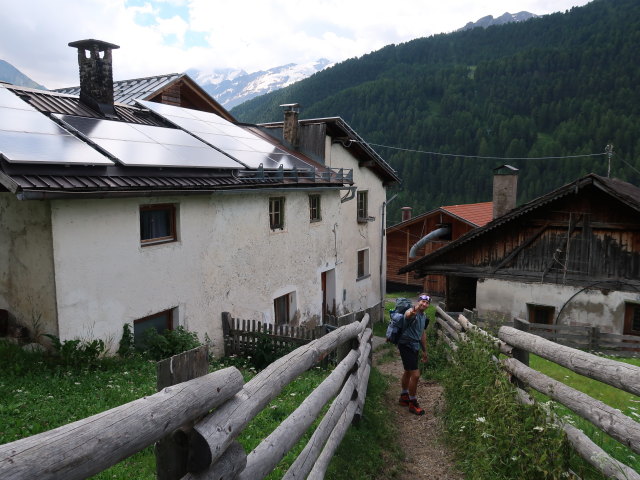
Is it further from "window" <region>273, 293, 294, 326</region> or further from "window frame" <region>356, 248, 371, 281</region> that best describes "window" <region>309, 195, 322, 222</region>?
"window frame" <region>356, 248, 371, 281</region>

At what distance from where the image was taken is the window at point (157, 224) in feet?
31.9

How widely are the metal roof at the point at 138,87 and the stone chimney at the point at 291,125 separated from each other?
5283 mm

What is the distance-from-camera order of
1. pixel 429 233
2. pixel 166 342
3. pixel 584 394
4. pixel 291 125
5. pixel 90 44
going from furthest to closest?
1. pixel 429 233
2. pixel 291 125
3. pixel 90 44
4. pixel 166 342
5. pixel 584 394

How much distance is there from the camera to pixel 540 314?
17.0 meters

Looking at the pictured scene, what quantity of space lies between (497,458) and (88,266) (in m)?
7.34

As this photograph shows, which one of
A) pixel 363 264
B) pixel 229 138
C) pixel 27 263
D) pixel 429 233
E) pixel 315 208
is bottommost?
pixel 363 264

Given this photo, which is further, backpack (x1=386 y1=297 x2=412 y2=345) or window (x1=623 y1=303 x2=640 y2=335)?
window (x1=623 y1=303 x2=640 y2=335)

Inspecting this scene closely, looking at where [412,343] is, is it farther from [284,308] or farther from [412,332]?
[284,308]

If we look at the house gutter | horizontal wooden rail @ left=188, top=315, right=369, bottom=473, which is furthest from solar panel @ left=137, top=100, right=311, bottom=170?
horizontal wooden rail @ left=188, top=315, right=369, bottom=473

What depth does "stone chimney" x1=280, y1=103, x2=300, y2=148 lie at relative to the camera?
18953mm

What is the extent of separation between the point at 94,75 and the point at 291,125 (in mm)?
8586

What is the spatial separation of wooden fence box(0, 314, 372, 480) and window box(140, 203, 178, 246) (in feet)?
21.7

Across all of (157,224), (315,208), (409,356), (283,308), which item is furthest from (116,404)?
(315,208)

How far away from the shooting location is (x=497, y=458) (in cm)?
405
